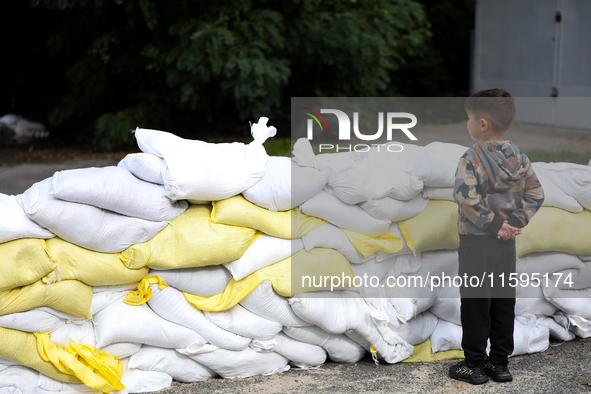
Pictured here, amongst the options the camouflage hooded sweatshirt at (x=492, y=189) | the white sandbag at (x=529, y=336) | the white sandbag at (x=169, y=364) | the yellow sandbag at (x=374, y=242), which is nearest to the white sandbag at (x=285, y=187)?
the yellow sandbag at (x=374, y=242)

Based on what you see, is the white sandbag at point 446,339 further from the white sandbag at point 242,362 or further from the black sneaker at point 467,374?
the white sandbag at point 242,362

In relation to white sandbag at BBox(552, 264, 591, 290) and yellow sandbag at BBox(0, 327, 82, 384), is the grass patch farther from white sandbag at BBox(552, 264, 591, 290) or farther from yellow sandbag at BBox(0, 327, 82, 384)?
yellow sandbag at BBox(0, 327, 82, 384)

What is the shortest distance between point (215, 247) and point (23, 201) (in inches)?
28.7

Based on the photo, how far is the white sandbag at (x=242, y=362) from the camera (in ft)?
7.86

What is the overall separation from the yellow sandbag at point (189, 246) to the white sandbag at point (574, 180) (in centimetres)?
150

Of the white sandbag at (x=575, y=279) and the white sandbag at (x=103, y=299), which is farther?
the white sandbag at (x=575, y=279)

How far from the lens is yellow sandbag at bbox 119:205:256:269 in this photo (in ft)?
7.39

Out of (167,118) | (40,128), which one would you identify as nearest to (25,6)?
(40,128)

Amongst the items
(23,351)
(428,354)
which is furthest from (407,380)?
(23,351)

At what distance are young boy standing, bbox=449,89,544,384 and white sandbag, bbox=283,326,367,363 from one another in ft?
1.46

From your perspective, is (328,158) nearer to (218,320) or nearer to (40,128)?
(218,320)

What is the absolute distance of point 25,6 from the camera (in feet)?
30.0

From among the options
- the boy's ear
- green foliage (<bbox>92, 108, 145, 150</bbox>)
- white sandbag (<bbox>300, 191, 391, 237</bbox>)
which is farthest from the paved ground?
green foliage (<bbox>92, 108, 145, 150</bbox>)

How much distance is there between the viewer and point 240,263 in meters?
2.35
